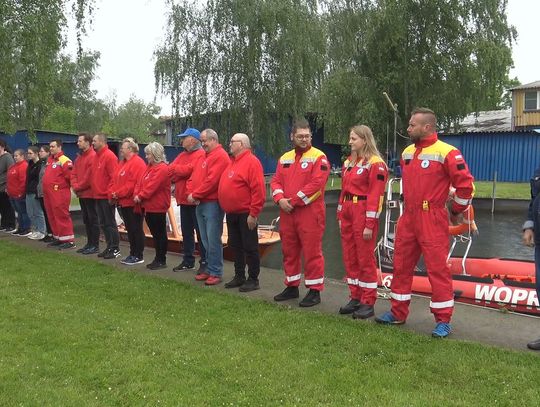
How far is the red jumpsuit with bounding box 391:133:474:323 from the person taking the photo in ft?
16.3

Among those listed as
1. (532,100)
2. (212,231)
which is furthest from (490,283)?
(532,100)

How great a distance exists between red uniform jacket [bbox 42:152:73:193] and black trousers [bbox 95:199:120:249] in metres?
1.13

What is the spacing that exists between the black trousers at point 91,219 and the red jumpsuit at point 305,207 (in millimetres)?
4465

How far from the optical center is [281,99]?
25.7 meters

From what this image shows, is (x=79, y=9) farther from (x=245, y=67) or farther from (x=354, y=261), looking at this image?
(x=245, y=67)

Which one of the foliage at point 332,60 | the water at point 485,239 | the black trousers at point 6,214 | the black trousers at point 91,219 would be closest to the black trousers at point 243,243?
the water at point 485,239


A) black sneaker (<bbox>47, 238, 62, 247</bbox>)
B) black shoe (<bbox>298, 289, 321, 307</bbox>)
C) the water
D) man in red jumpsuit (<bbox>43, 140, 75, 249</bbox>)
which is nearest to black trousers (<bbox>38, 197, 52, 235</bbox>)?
black sneaker (<bbox>47, 238, 62, 247</bbox>)

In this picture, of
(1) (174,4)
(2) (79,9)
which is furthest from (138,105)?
(2) (79,9)

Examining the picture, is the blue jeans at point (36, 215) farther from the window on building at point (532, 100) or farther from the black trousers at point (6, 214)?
the window on building at point (532, 100)

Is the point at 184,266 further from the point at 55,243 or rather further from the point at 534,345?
the point at 534,345

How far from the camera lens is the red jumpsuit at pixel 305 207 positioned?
20.1 ft

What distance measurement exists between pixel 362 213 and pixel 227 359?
6.91 ft

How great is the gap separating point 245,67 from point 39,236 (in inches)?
612

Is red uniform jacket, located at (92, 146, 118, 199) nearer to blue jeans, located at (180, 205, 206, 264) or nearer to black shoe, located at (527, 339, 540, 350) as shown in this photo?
blue jeans, located at (180, 205, 206, 264)
